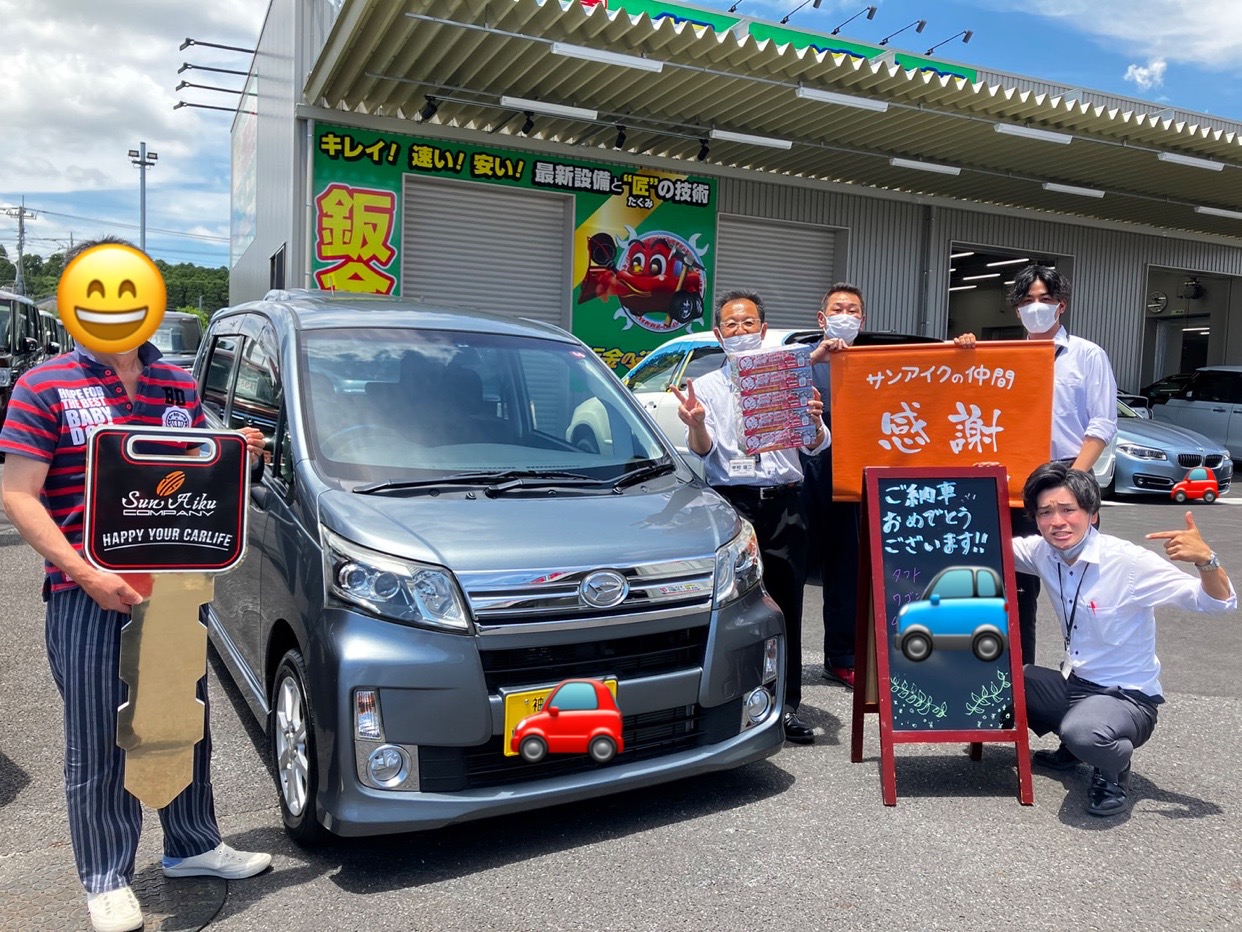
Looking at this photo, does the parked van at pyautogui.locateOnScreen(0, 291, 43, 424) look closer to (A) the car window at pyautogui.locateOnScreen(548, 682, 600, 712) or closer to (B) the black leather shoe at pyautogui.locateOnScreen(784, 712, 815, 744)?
(B) the black leather shoe at pyautogui.locateOnScreen(784, 712, 815, 744)

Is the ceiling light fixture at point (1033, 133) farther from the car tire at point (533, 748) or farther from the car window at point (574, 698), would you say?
the car tire at point (533, 748)

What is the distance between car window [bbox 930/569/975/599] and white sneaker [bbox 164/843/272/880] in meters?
2.48

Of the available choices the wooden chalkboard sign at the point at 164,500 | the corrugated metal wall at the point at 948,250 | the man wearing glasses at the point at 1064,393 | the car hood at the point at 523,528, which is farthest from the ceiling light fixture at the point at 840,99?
the wooden chalkboard sign at the point at 164,500

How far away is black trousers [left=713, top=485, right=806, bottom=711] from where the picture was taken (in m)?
4.13

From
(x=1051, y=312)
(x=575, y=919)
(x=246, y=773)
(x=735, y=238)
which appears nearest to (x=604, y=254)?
(x=735, y=238)

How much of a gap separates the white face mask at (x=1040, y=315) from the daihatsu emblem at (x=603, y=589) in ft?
7.63

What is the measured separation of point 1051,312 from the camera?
4270mm

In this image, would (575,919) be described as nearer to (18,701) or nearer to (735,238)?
(18,701)

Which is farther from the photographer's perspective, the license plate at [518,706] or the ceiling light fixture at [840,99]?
the ceiling light fixture at [840,99]

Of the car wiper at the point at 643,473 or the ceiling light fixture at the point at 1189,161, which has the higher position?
the ceiling light fixture at the point at 1189,161

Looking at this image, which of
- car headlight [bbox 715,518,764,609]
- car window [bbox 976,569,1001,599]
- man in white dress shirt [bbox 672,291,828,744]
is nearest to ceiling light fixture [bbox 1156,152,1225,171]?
man in white dress shirt [bbox 672,291,828,744]

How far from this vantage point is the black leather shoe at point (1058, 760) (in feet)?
12.9

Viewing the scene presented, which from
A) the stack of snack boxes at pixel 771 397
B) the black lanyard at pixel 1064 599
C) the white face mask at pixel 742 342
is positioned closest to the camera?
the black lanyard at pixel 1064 599

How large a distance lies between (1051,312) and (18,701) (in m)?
4.90
